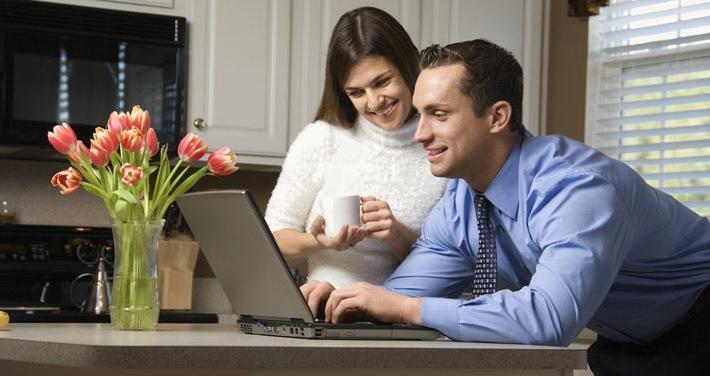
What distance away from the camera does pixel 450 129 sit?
A: 6.80 ft

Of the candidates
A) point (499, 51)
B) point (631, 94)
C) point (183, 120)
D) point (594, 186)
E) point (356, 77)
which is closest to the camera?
point (594, 186)

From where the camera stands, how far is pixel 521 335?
1.75 m

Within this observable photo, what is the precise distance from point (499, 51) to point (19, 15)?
1.90m

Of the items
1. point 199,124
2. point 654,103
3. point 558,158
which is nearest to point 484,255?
point 558,158

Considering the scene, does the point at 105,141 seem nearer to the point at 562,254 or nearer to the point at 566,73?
the point at 562,254

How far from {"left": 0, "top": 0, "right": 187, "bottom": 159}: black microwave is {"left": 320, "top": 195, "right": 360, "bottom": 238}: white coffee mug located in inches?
64.9

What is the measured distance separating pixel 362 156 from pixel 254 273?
2.17 feet

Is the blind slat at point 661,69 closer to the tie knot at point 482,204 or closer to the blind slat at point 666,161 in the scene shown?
the blind slat at point 666,161

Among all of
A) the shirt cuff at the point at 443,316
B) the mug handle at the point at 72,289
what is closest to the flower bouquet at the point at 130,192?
the shirt cuff at the point at 443,316

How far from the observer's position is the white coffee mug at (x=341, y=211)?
2.12 m

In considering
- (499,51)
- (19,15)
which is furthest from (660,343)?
(19,15)

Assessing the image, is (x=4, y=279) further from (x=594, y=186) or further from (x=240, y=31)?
(x=594, y=186)

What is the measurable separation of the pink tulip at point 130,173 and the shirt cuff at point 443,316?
54 cm

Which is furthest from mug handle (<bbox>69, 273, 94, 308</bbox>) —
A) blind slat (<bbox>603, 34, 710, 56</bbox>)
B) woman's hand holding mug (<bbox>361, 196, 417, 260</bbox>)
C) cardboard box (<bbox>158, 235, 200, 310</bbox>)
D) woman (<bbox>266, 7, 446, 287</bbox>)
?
blind slat (<bbox>603, 34, 710, 56</bbox>)
